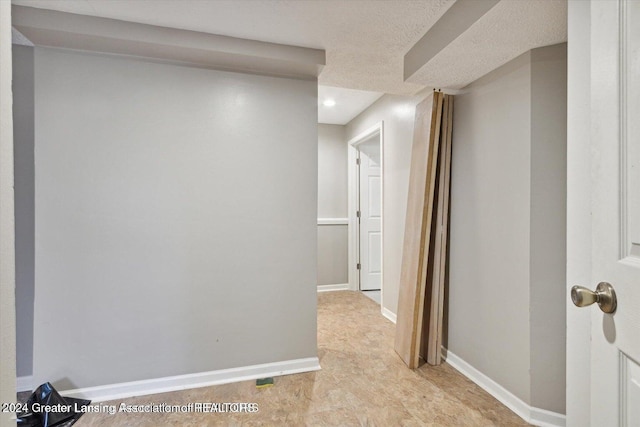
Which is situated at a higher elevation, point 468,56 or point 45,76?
point 468,56

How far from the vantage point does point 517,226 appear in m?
1.81

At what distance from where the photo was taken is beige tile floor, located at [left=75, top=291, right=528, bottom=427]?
1.72m

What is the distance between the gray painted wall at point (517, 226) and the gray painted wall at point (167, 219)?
1.15 metres

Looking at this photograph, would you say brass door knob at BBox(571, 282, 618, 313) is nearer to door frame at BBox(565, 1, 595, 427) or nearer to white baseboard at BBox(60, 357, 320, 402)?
door frame at BBox(565, 1, 595, 427)

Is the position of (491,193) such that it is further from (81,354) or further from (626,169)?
(81,354)

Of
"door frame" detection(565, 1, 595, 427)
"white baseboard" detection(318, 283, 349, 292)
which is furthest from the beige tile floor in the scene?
"white baseboard" detection(318, 283, 349, 292)

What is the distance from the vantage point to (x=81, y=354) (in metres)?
1.90

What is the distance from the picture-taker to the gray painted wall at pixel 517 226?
5.50 feet

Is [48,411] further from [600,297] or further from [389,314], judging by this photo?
[389,314]

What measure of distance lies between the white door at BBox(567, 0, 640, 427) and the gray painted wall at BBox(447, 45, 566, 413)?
3.63 feet

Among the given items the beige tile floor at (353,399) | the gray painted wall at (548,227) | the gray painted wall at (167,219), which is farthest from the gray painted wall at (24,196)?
the gray painted wall at (548,227)

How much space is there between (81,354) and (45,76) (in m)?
1.72

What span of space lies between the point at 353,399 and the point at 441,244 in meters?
1.27

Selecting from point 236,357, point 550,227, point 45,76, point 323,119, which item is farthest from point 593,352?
point 323,119
